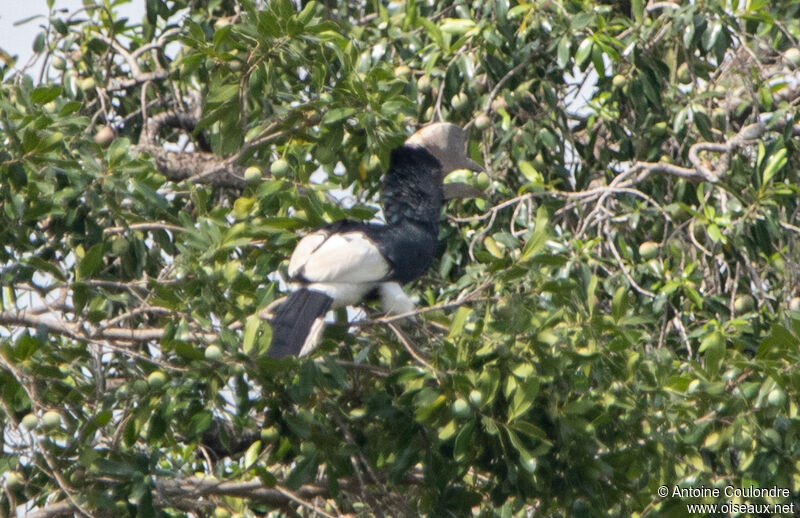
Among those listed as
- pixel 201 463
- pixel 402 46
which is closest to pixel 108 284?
pixel 201 463

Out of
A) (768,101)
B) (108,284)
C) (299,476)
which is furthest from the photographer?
(768,101)

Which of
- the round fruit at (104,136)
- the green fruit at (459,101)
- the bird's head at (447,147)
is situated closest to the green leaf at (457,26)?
the green fruit at (459,101)

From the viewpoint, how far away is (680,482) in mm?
2799

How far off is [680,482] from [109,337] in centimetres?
122

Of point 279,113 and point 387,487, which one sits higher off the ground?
point 279,113

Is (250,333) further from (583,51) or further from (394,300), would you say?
(583,51)

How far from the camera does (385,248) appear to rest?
299 cm

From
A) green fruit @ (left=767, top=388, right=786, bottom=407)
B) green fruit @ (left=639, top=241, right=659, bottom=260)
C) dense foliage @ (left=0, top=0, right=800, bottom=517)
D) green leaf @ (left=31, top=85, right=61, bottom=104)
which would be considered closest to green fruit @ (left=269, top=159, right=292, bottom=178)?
dense foliage @ (left=0, top=0, right=800, bottom=517)

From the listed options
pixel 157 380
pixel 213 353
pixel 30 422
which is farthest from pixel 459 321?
pixel 30 422

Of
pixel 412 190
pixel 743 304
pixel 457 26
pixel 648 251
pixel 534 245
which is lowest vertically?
pixel 743 304

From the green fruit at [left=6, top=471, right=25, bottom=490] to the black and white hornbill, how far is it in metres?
0.55

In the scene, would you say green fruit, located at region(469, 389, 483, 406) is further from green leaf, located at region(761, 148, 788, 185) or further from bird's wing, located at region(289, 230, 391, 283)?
green leaf, located at region(761, 148, 788, 185)

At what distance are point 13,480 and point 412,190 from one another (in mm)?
1120

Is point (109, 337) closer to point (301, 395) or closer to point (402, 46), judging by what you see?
point (301, 395)
